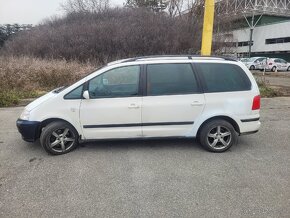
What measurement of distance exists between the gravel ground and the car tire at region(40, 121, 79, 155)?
145 mm

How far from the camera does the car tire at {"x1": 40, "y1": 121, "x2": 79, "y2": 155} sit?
4770 millimetres

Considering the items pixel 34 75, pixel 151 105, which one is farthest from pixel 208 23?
pixel 34 75

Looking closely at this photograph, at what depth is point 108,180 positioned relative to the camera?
3941 mm

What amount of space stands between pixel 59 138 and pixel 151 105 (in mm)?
1655

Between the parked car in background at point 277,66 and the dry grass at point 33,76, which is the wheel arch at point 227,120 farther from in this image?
the parked car in background at point 277,66

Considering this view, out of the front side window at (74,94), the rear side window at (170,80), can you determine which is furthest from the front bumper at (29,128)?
the rear side window at (170,80)

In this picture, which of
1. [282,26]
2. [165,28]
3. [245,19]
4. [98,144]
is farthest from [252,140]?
[245,19]

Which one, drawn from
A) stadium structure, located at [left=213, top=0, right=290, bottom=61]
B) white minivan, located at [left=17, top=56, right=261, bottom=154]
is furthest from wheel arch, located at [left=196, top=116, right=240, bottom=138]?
stadium structure, located at [left=213, top=0, right=290, bottom=61]

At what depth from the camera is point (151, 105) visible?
4770mm

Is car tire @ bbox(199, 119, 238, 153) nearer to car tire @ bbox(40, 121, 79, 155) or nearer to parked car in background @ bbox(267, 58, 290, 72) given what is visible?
car tire @ bbox(40, 121, 79, 155)

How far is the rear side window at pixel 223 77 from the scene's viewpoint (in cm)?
491

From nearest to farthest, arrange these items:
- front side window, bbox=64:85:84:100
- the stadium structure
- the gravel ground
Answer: the gravel ground
front side window, bbox=64:85:84:100
the stadium structure

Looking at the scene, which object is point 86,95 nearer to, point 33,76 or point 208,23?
point 208,23

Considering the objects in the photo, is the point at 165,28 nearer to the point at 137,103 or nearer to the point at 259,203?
the point at 137,103
